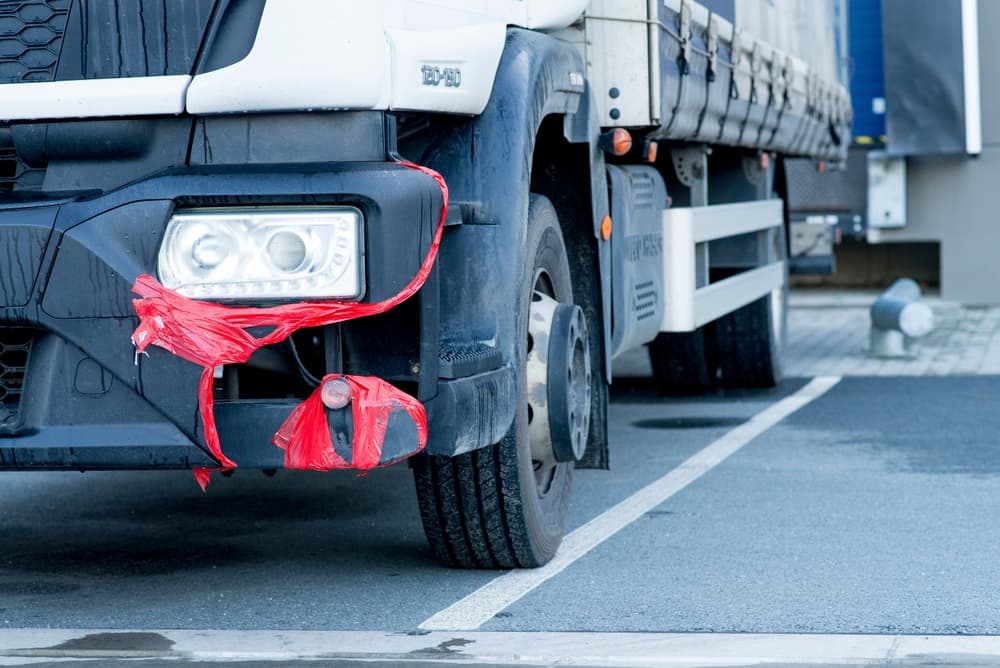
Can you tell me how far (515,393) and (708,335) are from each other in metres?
5.79

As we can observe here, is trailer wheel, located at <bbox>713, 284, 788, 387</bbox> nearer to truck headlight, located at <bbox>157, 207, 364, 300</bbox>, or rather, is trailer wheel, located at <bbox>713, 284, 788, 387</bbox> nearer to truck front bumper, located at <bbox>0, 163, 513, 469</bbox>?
truck front bumper, located at <bbox>0, 163, 513, 469</bbox>

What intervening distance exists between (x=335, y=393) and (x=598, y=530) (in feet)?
6.61

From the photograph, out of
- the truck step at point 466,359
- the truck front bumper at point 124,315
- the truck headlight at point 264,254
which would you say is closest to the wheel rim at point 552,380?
the truck step at point 466,359

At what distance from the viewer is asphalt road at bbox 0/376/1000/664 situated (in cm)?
448

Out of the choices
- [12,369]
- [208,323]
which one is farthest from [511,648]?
[12,369]

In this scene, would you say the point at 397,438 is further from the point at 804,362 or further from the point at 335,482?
the point at 804,362

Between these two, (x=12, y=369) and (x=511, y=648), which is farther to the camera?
(x=511, y=648)

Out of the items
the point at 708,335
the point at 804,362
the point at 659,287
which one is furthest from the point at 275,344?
the point at 804,362

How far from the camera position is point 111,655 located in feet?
13.5

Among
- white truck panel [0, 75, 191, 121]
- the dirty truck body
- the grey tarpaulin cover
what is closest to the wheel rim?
the dirty truck body

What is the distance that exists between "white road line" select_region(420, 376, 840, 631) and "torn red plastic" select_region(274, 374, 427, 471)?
67 centimetres

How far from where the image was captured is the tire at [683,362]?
32.6 feet

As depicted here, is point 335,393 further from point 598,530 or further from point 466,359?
point 598,530

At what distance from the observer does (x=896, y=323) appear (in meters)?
11.5
